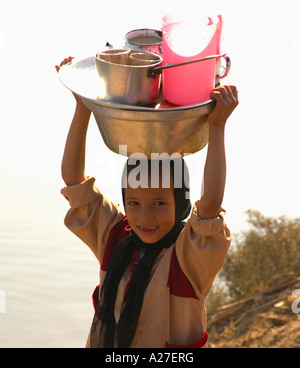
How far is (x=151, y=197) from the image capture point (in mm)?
2684

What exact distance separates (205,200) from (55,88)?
26.0 ft

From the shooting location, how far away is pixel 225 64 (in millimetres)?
2645

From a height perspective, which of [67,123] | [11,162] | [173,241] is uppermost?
[67,123]

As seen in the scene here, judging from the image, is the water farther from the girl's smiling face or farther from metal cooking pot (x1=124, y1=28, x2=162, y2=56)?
metal cooking pot (x1=124, y1=28, x2=162, y2=56)

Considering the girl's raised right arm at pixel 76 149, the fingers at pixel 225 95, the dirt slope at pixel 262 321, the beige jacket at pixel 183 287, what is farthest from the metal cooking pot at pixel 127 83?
the dirt slope at pixel 262 321

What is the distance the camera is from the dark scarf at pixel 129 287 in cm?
264

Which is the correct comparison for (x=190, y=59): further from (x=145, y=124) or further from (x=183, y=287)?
(x=183, y=287)

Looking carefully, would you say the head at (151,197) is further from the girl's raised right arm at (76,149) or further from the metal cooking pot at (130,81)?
the metal cooking pot at (130,81)

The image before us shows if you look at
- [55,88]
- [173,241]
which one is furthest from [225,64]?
[55,88]

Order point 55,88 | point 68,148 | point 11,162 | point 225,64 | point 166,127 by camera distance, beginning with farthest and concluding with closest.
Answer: point 55,88 < point 11,162 < point 68,148 < point 225,64 < point 166,127

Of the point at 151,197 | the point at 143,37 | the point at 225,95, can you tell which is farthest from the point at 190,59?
the point at 151,197

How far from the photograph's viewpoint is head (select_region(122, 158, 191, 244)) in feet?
8.79

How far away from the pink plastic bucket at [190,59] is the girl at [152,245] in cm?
11
